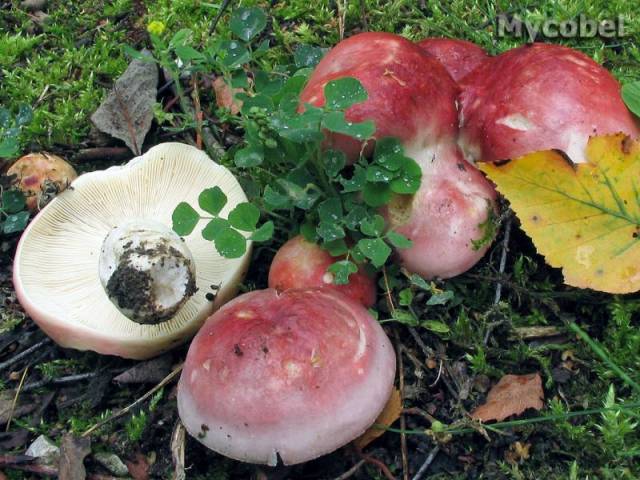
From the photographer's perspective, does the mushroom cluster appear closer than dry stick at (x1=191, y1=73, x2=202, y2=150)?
Yes

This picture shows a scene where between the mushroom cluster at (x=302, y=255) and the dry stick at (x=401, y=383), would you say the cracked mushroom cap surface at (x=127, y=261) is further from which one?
the dry stick at (x=401, y=383)

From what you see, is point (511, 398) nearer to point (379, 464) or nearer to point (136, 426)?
point (379, 464)

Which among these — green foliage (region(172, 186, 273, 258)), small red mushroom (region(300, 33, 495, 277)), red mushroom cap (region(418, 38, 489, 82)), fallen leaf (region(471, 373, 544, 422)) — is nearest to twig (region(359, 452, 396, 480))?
fallen leaf (region(471, 373, 544, 422))

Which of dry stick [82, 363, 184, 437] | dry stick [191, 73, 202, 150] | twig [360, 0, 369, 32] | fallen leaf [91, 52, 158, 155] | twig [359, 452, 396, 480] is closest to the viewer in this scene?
twig [359, 452, 396, 480]

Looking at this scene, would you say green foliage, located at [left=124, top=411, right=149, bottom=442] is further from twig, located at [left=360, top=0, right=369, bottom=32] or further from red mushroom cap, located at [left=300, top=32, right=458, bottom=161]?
twig, located at [left=360, top=0, right=369, bottom=32]

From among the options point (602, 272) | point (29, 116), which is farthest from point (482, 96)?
point (29, 116)

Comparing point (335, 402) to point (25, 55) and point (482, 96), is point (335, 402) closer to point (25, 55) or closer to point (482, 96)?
point (482, 96)

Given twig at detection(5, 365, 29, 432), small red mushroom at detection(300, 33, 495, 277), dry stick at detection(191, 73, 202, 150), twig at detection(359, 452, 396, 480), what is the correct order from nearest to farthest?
twig at detection(359, 452, 396, 480), small red mushroom at detection(300, 33, 495, 277), twig at detection(5, 365, 29, 432), dry stick at detection(191, 73, 202, 150)
